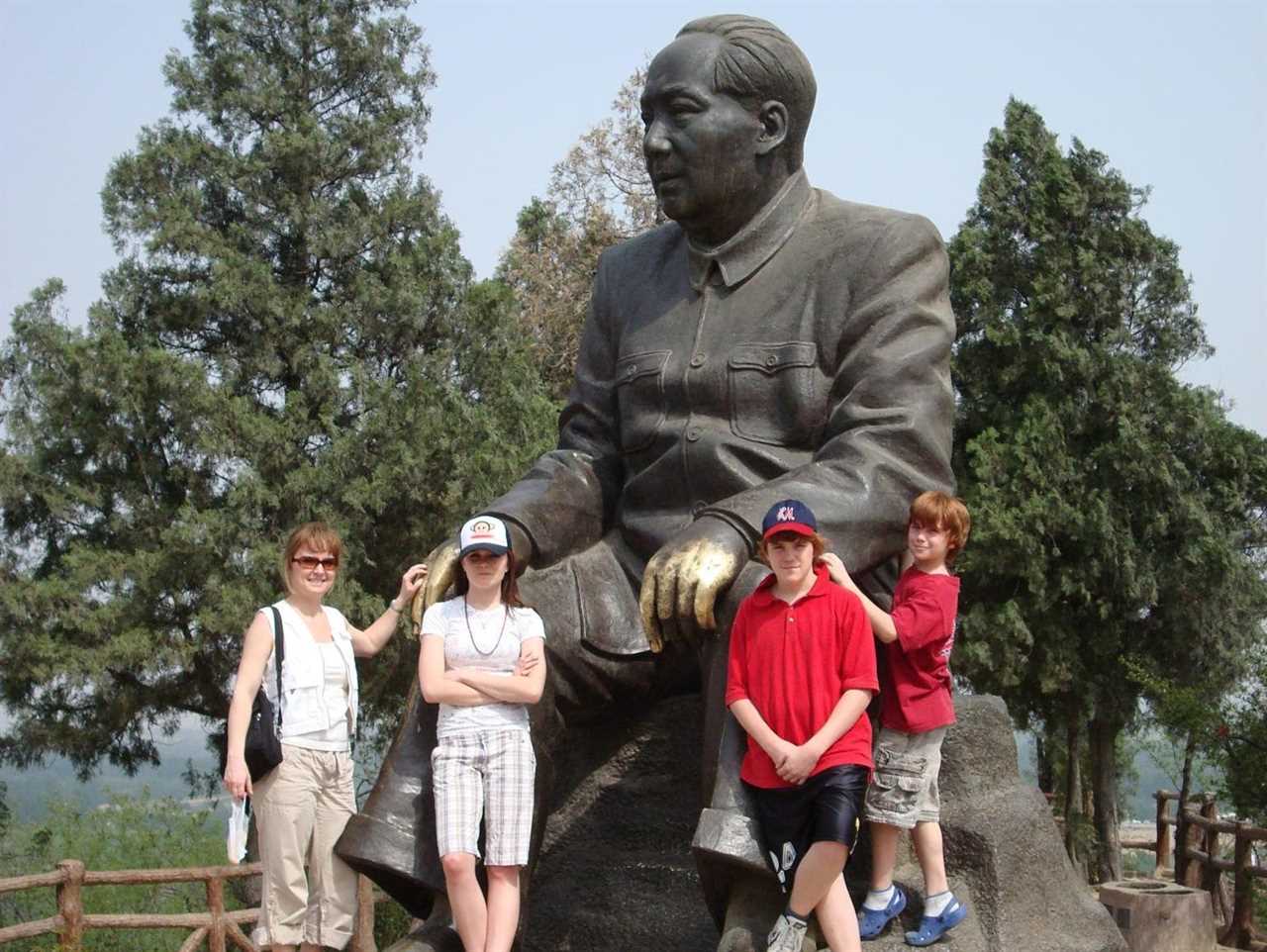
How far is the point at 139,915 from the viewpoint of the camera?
10562mm

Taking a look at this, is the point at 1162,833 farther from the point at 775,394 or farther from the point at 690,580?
the point at 690,580

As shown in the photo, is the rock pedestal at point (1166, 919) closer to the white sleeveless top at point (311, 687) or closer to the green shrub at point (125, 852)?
the green shrub at point (125, 852)

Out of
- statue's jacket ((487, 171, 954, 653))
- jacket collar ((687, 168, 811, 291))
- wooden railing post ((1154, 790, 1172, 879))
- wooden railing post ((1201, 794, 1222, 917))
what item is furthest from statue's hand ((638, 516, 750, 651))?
wooden railing post ((1154, 790, 1172, 879))

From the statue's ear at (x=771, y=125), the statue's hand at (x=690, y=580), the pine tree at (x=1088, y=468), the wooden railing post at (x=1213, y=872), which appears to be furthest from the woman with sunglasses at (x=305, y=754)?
the pine tree at (x=1088, y=468)

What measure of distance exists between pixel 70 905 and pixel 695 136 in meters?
7.60

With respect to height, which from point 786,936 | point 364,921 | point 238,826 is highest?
point 238,826

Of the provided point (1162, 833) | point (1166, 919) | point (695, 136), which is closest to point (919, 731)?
point (695, 136)

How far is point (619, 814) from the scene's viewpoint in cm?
447

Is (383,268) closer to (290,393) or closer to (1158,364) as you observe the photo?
(290,393)

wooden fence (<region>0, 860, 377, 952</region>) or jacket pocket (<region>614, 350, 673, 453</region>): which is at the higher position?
jacket pocket (<region>614, 350, 673, 453</region>)

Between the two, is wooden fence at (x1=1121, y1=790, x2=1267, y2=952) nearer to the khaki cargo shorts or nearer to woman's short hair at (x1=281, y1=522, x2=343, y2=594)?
the khaki cargo shorts

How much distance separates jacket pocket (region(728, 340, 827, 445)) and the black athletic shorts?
118 cm

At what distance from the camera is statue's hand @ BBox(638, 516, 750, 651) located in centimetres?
364

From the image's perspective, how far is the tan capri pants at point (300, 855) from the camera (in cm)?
Result: 407
